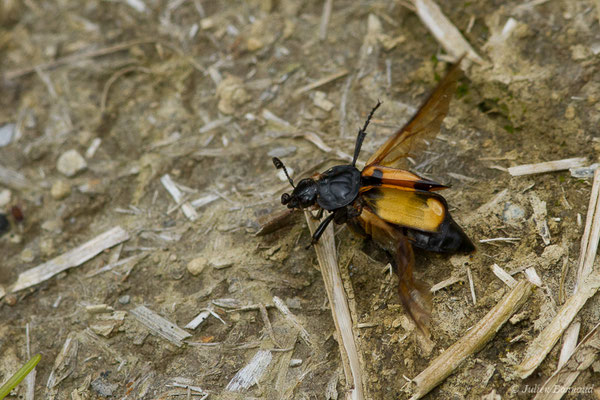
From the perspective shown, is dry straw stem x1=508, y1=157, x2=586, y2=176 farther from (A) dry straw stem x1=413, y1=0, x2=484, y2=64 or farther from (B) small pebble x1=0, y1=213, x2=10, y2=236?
(B) small pebble x1=0, y1=213, x2=10, y2=236

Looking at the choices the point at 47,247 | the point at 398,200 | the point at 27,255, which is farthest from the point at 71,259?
the point at 398,200

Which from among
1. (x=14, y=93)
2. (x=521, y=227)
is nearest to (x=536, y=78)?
(x=521, y=227)

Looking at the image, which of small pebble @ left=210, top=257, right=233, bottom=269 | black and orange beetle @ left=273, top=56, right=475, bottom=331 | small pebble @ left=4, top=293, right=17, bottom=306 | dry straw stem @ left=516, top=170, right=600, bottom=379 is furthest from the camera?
small pebble @ left=4, top=293, right=17, bottom=306

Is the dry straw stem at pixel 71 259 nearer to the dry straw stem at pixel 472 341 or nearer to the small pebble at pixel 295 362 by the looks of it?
the small pebble at pixel 295 362

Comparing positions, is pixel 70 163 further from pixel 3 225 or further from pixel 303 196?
pixel 303 196

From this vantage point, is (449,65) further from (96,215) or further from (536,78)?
(96,215)

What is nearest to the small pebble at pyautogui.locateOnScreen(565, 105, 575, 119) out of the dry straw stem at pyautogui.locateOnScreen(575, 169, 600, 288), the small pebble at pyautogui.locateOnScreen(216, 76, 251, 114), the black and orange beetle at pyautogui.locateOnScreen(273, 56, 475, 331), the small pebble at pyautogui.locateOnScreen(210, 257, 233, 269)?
the dry straw stem at pyautogui.locateOnScreen(575, 169, 600, 288)

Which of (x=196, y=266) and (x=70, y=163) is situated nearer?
(x=196, y=266)
